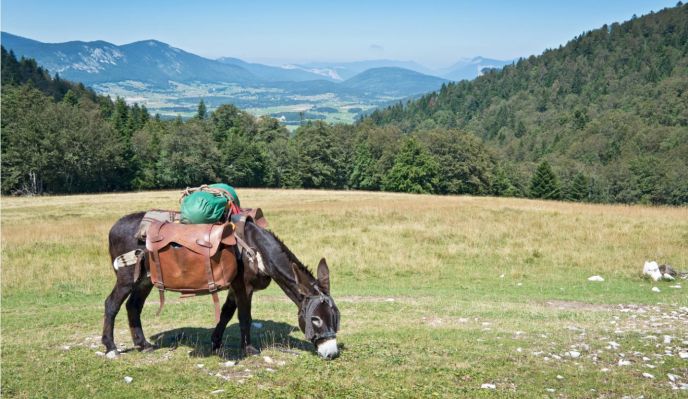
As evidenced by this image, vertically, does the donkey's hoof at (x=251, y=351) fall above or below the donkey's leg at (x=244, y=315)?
below

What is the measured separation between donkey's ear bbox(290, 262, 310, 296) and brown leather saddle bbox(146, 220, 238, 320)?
0.95 m

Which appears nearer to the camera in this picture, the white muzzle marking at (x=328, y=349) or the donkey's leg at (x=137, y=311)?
the white muzzle marking at (x=328, y=349)

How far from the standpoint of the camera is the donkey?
6.90 meters

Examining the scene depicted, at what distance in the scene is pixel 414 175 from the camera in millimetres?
84375

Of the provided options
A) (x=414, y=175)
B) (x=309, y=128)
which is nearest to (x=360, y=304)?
(x=414, y=175)

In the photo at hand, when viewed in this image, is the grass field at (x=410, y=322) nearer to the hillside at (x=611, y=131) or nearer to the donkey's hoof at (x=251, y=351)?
the donkey's hoof at (x=251, y=351)

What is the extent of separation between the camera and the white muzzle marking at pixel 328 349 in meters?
6.84

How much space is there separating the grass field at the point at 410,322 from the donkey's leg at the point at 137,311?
324 millimetres

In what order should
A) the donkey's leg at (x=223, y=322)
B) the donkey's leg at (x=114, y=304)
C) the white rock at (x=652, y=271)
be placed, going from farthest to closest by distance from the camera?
1. the white rock at (x=652, y=271)
2. the donkey's leg at (x=223, y=322)
3. the donkey's leg at (x=114, y=304)

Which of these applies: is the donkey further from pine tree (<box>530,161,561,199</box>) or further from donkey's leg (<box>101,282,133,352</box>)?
pine tree (<box>530,161,561,199</box>)

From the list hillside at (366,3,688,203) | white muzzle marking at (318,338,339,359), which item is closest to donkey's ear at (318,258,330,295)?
white muzzle marking at (318,338,339,359)

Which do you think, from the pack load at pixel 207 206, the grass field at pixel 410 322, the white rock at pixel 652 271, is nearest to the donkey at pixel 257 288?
the grass field at pixel 410 322

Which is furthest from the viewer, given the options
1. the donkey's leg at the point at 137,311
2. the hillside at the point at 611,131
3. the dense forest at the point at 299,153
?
the hillside at the point at 611,131

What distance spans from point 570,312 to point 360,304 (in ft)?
16.1
